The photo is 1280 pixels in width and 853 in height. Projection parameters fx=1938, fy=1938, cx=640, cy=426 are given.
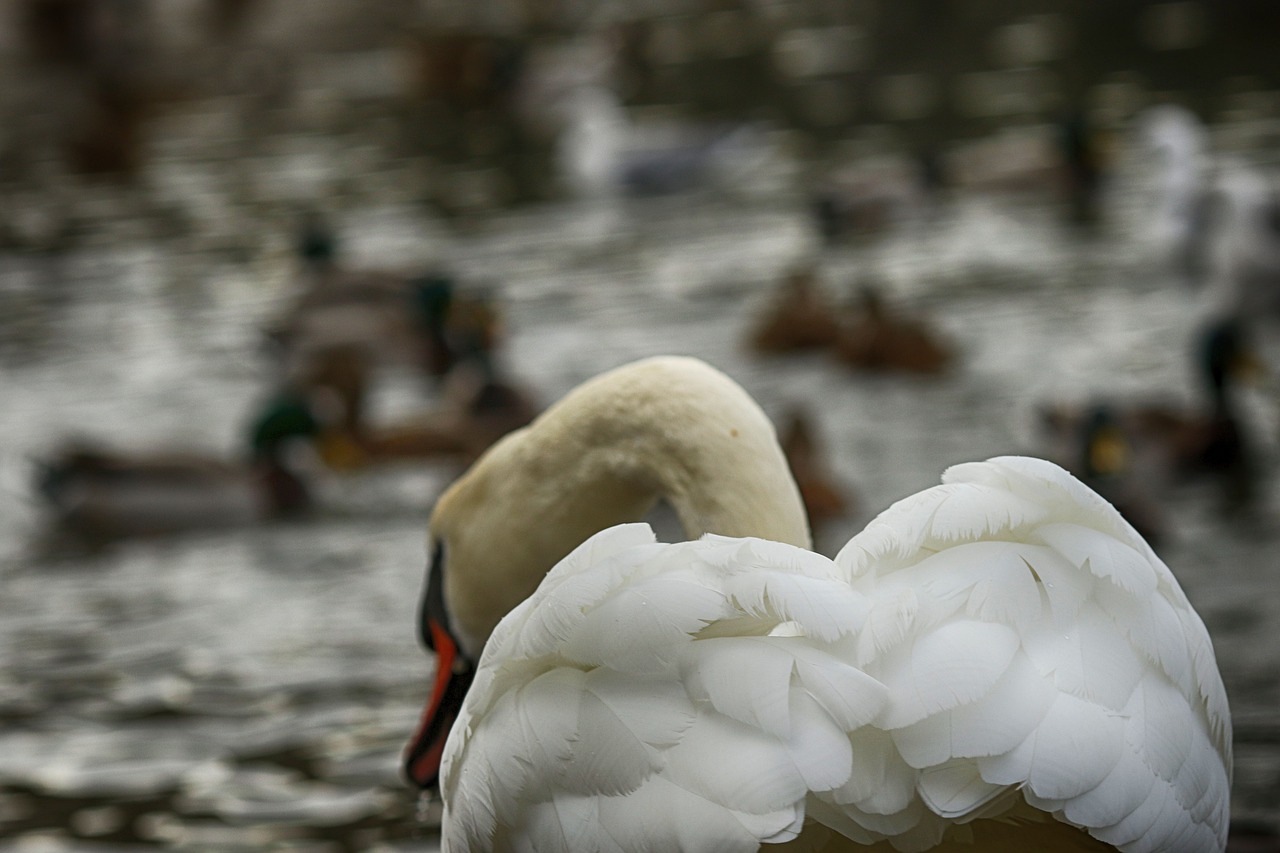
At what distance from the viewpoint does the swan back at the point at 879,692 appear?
7.45 feet

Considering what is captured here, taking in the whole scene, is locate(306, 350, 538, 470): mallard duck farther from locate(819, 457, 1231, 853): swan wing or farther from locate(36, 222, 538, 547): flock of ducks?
locate(819, 457, 1231, 853): swan wing

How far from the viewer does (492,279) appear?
1053cm

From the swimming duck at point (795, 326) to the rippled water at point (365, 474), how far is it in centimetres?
10

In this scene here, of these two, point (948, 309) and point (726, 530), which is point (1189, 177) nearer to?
point (948, 309)

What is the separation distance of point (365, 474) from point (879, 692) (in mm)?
5998

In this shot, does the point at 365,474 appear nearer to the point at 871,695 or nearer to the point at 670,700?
the point at 670,700

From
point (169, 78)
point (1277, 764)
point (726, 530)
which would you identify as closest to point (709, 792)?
point (726, 530)

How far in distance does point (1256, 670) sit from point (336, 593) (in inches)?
118

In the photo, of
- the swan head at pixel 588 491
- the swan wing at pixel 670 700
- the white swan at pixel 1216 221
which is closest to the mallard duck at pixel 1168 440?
the white swan at pixel 1216 221

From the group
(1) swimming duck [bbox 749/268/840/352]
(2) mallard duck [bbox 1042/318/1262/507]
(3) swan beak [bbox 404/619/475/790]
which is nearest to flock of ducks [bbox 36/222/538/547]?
(1) swimming duck [bbox 749/268/840/352]

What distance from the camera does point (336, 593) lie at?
6.57 metres

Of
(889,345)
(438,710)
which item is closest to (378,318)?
(889,345)

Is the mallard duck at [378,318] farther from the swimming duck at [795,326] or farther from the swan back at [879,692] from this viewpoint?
the swan back at [879,692]

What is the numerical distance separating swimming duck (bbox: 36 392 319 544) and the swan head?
4.20m
